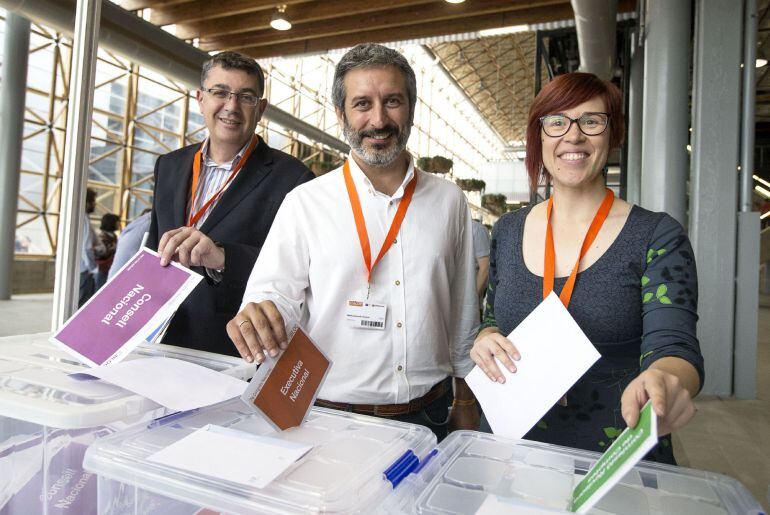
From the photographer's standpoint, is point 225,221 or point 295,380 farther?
point 225,221

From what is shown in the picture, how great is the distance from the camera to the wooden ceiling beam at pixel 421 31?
702 cm

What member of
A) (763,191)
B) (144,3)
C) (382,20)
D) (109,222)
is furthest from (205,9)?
(763,191)

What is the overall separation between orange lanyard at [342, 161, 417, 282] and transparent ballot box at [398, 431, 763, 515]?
25.2 inches

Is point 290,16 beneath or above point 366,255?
above

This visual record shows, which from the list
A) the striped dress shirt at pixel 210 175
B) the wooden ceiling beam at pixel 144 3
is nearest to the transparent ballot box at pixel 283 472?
the striped dress shirt at pixel 210 175

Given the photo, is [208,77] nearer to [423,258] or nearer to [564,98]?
[423,258]

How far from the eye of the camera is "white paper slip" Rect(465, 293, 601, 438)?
0.87 m

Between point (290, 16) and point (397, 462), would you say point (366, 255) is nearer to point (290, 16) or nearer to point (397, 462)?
point (397, 462)

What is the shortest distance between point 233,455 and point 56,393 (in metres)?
0.33

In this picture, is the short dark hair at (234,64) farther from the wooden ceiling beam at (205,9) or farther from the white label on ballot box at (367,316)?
the wooden ceiling beam at (205,9)

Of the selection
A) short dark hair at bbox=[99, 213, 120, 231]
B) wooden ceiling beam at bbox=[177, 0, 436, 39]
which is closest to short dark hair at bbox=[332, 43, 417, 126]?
short dark hair at bbox=[99, 213, 120, 231]

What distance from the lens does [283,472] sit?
2.05ft

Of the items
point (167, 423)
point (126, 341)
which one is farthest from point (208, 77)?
point (167, 423)

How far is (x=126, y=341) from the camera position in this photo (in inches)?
36.4
